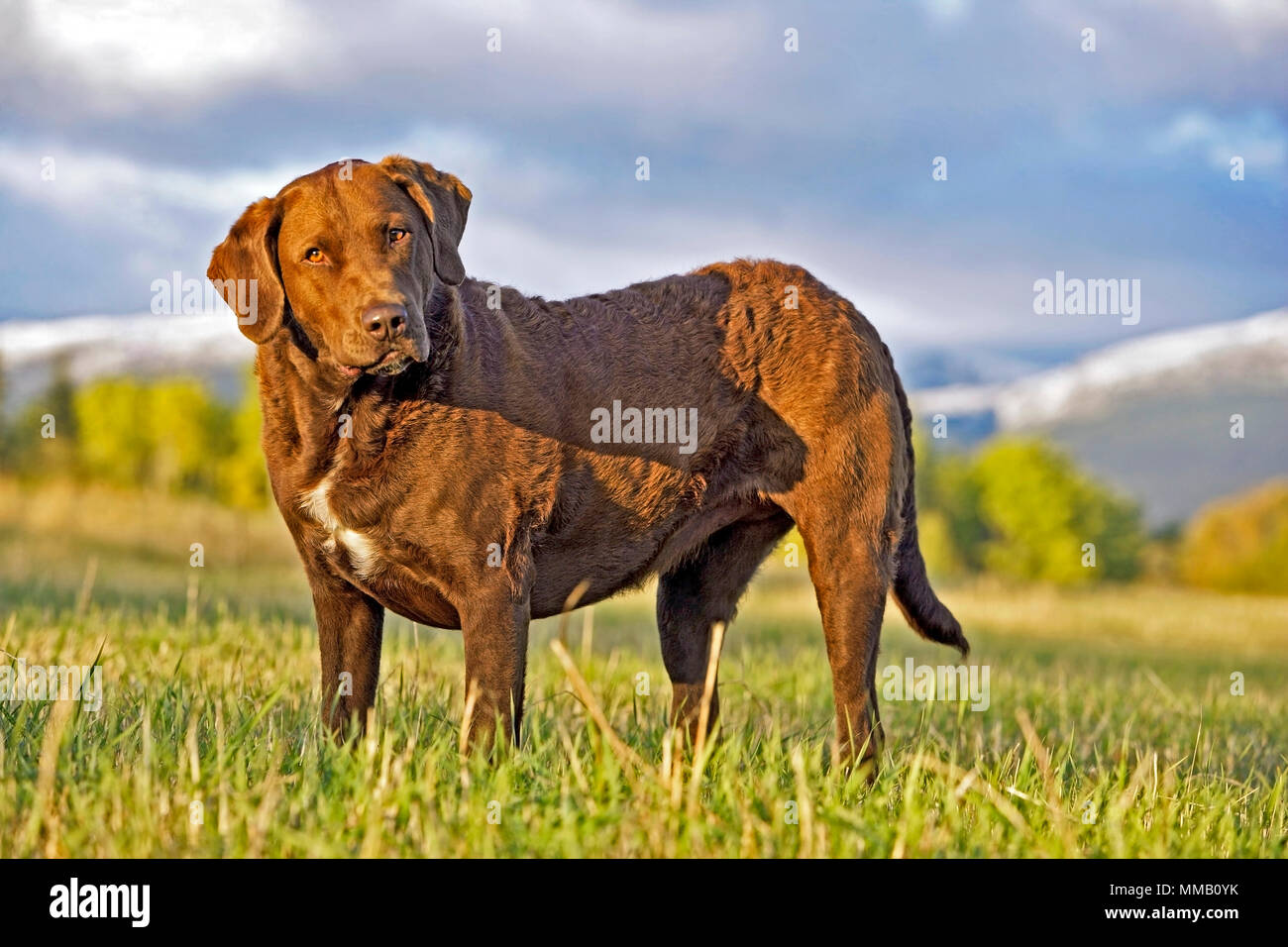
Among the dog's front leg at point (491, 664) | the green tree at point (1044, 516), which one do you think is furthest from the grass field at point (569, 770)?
the green tree at point (1044, 516)

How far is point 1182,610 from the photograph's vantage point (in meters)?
27.5

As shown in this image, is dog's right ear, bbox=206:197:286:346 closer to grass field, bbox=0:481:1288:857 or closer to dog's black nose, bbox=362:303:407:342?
dog's black nose, bbox=362:303:407:342

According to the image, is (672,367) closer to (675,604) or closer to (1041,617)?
(675,604)

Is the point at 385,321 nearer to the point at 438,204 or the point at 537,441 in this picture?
the point at 438,204

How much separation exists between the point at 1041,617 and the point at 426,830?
23715 mm

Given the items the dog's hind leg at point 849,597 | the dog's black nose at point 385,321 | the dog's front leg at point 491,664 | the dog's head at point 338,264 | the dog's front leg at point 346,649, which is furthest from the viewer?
the dog's hind leg at point 849,597

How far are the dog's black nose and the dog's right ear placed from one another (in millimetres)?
456

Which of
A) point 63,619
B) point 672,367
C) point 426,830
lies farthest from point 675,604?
point 63,619

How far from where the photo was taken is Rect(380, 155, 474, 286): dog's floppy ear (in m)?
4.43

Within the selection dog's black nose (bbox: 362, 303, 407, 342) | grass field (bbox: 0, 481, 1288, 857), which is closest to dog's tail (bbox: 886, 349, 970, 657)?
grass field (bbox: 0, 481, 1288, 857)

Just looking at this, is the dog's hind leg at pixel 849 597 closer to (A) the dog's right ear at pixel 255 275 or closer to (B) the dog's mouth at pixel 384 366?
(B) the dog's mouth at pixel 384 366

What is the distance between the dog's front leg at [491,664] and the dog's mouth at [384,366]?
0.87 m

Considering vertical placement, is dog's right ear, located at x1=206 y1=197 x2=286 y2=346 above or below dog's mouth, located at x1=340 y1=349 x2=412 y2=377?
above

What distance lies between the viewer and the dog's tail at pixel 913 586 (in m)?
5.63
